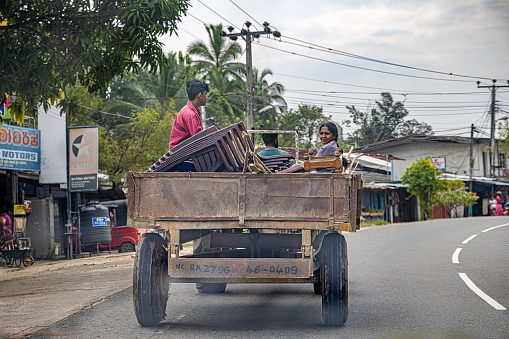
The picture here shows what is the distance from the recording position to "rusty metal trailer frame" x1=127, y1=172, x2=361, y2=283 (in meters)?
5.58

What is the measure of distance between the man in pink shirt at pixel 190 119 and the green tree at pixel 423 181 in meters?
34.4

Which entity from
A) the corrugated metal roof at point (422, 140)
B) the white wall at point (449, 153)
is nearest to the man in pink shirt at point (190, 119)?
the corrugated metal roof at point (422, 140)

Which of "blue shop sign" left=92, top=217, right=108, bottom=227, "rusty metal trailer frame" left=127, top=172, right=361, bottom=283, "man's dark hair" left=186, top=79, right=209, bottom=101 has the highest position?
"man's dark hair" left=186, top=79, right=209, bottom=101

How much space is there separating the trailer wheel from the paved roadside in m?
3.00

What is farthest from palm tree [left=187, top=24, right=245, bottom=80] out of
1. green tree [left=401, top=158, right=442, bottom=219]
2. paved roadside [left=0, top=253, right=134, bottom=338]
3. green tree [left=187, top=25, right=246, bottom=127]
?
paved roadside [left=0, top=253, right=134, bottom=338]

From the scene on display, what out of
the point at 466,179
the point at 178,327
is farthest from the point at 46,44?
the point at 466,179

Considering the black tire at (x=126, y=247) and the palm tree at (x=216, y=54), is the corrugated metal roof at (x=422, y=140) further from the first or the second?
the black tire at (x=126, y=247)

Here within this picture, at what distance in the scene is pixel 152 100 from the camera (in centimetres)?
3562

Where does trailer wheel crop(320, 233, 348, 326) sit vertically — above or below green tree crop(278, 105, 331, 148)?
below

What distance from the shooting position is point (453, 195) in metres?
41.3

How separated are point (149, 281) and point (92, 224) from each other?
16.2 metres

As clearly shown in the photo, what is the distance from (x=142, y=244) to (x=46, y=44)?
4518 mm

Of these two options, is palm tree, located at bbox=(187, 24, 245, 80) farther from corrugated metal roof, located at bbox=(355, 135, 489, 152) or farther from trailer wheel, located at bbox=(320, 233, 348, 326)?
trailer wheel, located at bbox=(320, 233, 348, 326)

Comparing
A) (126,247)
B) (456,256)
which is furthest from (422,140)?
(456,256)
